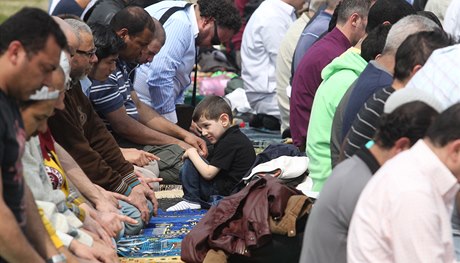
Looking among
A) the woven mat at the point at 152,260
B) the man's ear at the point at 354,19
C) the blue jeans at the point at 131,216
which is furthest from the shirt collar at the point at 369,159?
the man's ear at the point at 354,19

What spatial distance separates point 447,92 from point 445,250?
3.44 ft

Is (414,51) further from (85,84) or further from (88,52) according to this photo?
(85,84)

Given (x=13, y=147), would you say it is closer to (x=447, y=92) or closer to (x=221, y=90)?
(x=447, y=92)

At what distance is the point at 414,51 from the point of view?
17.3 feet

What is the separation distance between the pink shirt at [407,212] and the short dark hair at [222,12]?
213 inches

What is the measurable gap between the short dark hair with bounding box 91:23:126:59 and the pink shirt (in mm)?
3447

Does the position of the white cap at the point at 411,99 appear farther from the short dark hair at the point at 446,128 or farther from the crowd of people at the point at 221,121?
the short dark hair at the point at 446,128

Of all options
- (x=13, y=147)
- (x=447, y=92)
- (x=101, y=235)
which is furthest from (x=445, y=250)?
(x=101, y=235)

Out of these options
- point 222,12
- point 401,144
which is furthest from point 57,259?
point 222,12

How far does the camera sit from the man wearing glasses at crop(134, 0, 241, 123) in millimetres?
9102

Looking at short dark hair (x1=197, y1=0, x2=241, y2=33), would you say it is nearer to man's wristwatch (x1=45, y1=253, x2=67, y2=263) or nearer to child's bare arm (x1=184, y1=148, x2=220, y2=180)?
child's bare arm (x1=184, y1=148, x2=220, y2=180)

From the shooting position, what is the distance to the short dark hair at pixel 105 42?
7.30m

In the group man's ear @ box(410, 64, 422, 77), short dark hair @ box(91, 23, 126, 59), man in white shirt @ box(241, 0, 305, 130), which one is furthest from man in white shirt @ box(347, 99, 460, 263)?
man in white shirt @ box(241, 0, 305, 130)

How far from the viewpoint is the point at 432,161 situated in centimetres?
409
